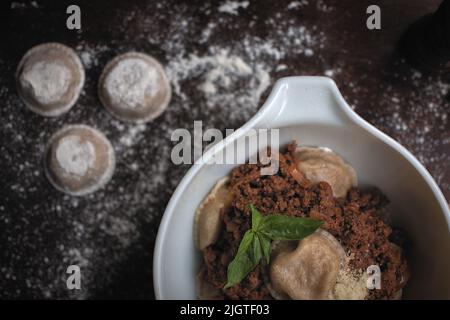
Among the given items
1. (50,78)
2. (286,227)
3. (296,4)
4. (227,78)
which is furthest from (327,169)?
(50,78)

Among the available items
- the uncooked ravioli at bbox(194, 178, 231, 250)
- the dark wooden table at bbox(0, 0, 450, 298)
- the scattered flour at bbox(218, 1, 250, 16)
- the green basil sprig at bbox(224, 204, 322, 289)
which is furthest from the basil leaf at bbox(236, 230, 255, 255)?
the scattered flour at bbox(218, 1, 250, 16)

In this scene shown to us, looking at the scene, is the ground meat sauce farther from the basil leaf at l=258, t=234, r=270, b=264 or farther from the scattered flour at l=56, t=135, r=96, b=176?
the scattered flour at l=56, t=135, r=96, b=176

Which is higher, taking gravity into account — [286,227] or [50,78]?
[50,78]

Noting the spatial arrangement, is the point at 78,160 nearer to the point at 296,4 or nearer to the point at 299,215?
the point at 299,215

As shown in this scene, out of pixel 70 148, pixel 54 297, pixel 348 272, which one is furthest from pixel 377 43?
pixel 54 297

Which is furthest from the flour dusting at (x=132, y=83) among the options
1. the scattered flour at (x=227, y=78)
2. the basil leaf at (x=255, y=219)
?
the basil leaf at (x=255, y=219)

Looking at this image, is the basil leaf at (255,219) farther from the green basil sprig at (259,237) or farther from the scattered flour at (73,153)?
the scattered flour at (73,153)
